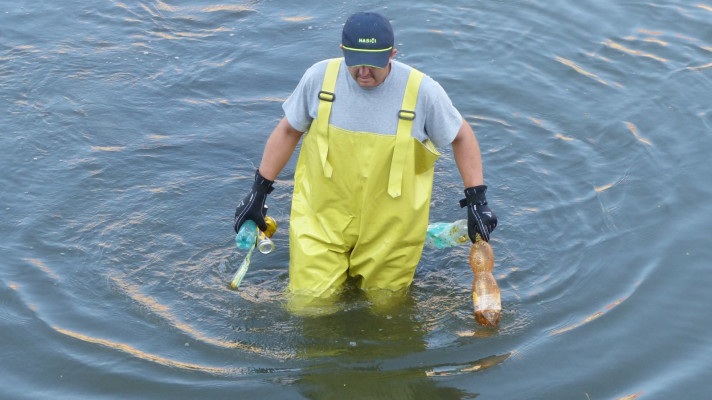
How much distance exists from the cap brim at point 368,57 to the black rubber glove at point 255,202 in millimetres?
1089

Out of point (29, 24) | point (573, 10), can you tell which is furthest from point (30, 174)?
point (573, 10)

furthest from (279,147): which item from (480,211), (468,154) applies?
(480,211)

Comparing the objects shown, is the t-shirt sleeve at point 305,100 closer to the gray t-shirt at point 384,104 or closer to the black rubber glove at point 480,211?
the gray t-shirt at point 384,104

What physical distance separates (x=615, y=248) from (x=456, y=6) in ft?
15.5

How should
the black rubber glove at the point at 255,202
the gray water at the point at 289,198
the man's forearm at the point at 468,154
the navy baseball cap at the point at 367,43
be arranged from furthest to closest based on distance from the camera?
the black rubber glove at the point at 255,202 < the gray water at the point at 289,198 < the man's forearm at the point at 468,154 < the navy baseball cap at the point at 367,43

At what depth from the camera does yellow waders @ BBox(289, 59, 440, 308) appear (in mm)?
5281

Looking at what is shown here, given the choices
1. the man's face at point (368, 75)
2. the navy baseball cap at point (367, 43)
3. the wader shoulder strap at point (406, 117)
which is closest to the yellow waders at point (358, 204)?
the wader shoulder strap at point (406, 117)

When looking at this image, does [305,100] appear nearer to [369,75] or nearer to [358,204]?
[369,75]

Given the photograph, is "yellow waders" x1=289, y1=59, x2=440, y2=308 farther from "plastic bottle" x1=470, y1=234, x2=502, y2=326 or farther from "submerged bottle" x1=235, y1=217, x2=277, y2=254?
"plastic bottle" x1=470, y1=234, x2=502, y2=326

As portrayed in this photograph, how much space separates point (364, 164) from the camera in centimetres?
532

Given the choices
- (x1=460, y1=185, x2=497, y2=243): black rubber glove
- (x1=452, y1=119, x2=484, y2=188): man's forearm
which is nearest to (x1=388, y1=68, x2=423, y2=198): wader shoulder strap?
(x1=452, y1=119, x2=484, y2=188): man's forearm

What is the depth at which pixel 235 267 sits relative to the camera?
21.9 feet

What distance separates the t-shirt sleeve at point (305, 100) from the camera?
531 centimetres

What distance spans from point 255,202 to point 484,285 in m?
1.51
